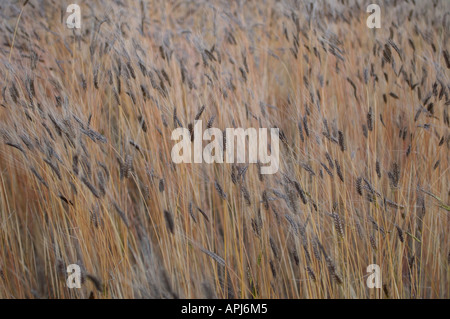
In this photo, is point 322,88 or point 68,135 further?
point 322,88

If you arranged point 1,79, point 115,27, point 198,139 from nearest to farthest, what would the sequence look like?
point 198,139, point 1,79, point 115,27

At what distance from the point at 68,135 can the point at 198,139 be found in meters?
0.32

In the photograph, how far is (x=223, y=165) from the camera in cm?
97

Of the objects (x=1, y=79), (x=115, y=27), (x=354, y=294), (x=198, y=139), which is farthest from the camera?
(x=115, y=27)

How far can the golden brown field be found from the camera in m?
0.88

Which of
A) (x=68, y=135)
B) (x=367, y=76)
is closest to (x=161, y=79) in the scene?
(x=68, y=135)

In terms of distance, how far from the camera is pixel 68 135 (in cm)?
88

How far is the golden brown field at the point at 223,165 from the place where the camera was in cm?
88
